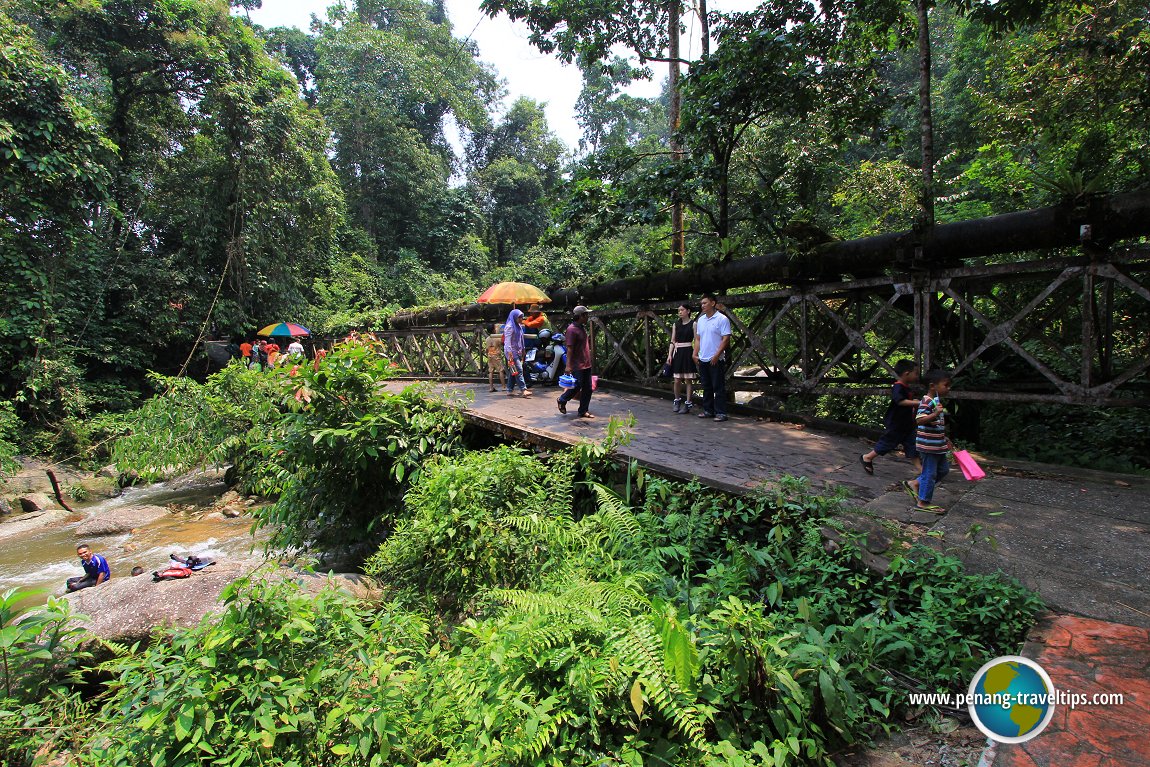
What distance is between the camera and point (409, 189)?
29203mm

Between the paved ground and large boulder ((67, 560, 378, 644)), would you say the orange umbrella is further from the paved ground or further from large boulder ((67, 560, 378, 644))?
large boulder ((67, 560, 378, 644))

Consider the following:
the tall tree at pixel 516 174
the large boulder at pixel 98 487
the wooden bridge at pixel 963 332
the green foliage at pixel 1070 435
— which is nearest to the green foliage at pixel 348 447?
the wooden bridge at pixel 963 332

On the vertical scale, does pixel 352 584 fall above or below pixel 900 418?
below

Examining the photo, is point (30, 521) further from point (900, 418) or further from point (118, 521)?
point (900, 418)

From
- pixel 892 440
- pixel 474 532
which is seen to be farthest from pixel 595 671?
pixel 892 440

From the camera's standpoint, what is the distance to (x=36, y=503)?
11.8 meters

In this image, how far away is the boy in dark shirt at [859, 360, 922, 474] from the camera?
17.8ft

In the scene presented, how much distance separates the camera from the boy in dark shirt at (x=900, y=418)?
541 centimetres

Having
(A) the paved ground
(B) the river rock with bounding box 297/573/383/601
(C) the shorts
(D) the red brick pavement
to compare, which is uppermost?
(C) the shorts

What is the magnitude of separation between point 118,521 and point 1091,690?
45.2 feet

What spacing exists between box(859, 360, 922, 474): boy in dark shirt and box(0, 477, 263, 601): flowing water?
323 inches

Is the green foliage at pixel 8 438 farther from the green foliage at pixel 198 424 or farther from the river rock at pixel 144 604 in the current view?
the river rock at pixel 144 604

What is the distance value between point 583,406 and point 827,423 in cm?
342

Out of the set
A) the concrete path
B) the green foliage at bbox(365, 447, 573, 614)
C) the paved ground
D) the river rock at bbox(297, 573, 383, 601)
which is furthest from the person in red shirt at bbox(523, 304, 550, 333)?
the river rock at bbox(297, 573, 383, 601)
